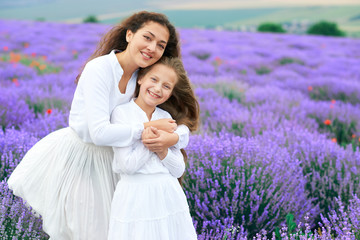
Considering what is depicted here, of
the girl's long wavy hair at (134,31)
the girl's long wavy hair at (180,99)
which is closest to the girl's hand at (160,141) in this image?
the girl's long wavy hair at (180,99)

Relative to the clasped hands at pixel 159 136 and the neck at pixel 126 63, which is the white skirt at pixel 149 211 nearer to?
the clasped hands at pixel 159 136

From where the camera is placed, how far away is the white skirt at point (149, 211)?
5.81 feet

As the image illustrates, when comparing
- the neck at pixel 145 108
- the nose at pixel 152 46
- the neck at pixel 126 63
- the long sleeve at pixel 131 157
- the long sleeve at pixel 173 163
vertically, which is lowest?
the long sleeve at pixel 173 163

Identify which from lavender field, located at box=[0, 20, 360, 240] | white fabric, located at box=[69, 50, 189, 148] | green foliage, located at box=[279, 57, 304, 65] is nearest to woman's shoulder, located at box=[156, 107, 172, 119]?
white fabric, located at box=[69, 50, 189, 148]

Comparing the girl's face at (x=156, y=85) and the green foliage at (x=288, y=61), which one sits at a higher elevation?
the girl's face at (x=156, y=85)

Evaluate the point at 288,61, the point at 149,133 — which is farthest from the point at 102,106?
the point at 288,61

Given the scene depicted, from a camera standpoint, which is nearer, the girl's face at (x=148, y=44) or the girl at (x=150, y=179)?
the girl at (x=150, y=179)

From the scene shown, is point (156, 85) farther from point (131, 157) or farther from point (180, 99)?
point (131, 157)

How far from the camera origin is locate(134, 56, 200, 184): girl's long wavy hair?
81.4 inches

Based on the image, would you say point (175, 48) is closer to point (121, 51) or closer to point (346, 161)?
point (121, 51)

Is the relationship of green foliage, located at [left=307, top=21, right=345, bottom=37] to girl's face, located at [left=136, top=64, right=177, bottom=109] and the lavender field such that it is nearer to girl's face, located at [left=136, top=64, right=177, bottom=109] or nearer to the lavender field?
the lavender field

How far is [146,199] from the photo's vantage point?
1787 millimetres

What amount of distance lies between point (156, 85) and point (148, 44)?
211 millimetres

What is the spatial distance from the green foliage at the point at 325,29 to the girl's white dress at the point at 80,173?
25170mm
